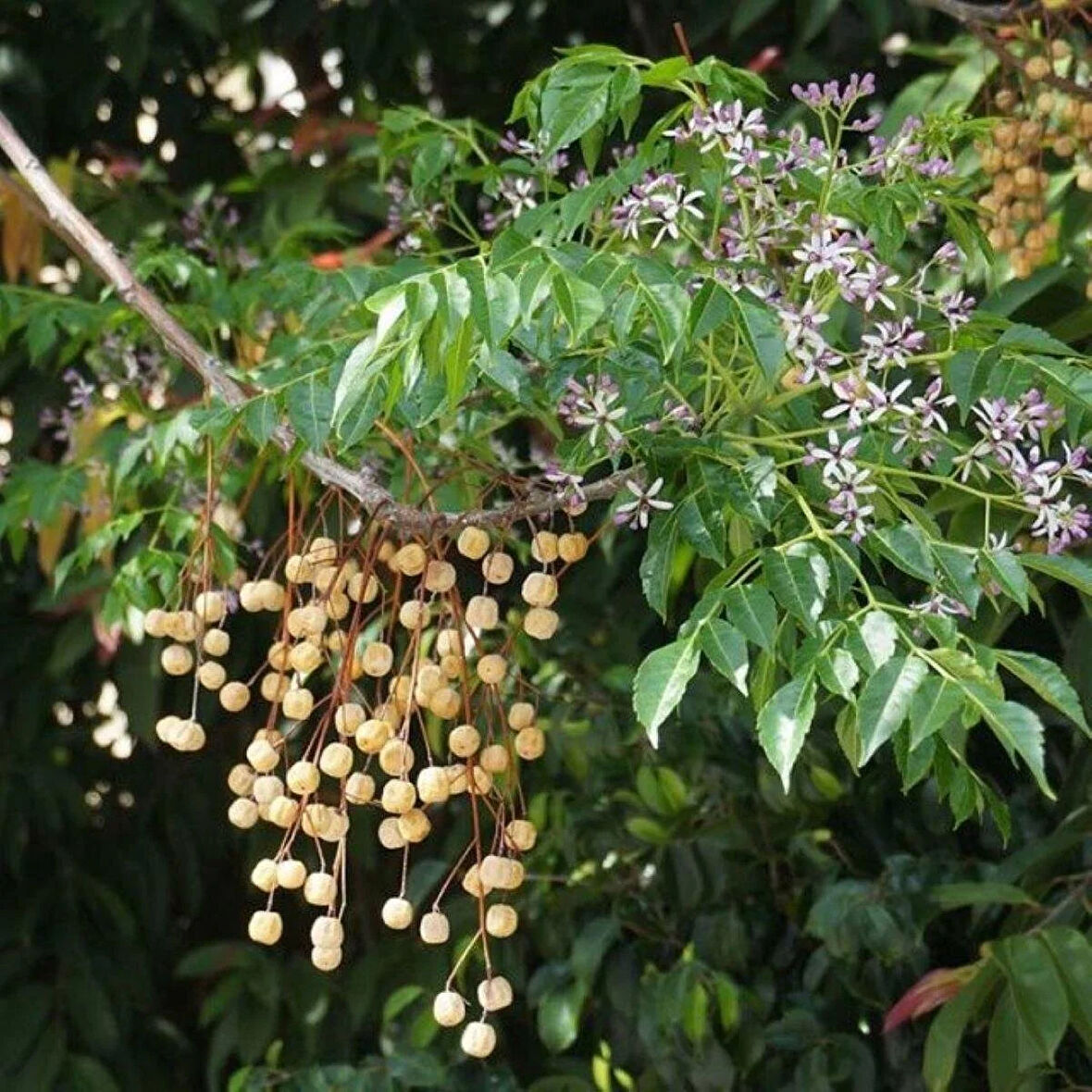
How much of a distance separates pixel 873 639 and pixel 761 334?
0.18 metres

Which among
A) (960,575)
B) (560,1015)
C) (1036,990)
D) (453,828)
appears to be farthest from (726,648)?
(453,828)

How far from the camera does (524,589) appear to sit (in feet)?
3.87

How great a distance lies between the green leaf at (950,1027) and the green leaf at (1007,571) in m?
0.64

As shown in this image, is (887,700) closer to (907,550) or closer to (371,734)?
(907,550)

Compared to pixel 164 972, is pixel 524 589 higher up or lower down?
higher up

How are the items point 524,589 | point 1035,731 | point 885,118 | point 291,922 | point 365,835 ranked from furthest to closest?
1. point 291,922
2. point 365,835
3. point 885,118
4. point 524,589
5. point 1035,731

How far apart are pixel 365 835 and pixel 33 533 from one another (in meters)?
0.49

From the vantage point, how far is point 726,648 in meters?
1.04

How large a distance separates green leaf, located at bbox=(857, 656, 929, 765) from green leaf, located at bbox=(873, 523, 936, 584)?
8 centimetres

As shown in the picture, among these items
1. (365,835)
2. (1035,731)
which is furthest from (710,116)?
(365,835)

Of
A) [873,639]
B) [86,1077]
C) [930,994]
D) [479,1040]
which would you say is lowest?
[86,1077]

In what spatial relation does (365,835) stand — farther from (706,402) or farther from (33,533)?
(706,402)

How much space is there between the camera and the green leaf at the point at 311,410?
1.18m

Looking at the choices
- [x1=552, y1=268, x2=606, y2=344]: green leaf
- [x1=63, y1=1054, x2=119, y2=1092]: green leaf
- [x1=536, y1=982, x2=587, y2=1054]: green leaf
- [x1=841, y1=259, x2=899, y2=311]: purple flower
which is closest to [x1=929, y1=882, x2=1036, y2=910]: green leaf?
[x1=536, y1=982, x2=587, y2=1054]: green leaf
